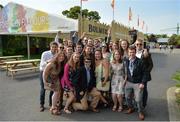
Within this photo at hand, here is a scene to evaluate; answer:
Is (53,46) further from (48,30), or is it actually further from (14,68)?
(48,30)

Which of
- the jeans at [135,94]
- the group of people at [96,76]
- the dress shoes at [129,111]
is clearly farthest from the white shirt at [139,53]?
the dress shoes at [129,111]

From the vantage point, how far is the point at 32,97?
25.0ft

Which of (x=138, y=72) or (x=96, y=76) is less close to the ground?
(x=138, y=72)

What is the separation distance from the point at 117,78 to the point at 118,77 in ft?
0.12

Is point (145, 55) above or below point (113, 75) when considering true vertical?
above

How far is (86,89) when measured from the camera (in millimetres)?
5977

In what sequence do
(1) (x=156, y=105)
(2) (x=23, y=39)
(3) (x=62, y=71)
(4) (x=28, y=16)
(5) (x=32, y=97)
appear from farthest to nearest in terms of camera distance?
1. (2) (x=23, y=39)
2. (4) (x=28, y=16)
3. (5) (x=32, y=97)
4. (1) (x=156, y=105)
5. (3) (x=62, y=71)

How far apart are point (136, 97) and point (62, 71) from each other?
1.87 meters

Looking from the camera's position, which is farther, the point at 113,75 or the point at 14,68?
the point at 14,68

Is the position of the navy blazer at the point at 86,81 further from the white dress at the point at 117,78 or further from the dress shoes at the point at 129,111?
the dress shoes at the point at 129,111

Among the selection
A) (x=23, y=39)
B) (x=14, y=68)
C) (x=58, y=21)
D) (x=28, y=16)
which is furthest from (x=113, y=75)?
(x=23, y=39)

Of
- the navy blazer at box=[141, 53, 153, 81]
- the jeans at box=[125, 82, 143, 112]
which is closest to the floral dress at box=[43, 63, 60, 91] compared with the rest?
the jeans at box=[125, 82, 143, 112]

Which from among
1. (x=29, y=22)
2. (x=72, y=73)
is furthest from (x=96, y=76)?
(x=29, y=22)

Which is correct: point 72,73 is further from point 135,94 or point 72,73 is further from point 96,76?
point 135,94
